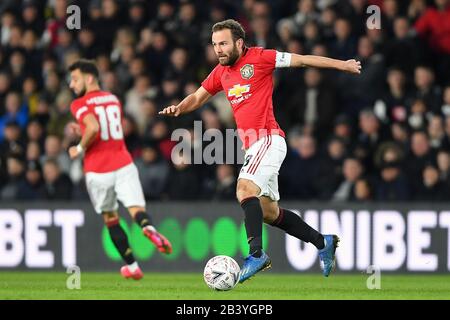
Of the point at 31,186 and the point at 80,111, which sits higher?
the point at 80,111

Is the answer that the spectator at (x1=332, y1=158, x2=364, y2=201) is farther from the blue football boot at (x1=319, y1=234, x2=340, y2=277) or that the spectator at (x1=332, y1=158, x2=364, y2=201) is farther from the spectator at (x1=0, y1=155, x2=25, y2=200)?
the spectator at (x1=0, y1=155, x2=25, y2=200)

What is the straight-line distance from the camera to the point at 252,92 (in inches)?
396

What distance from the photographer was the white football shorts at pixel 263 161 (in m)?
9.87

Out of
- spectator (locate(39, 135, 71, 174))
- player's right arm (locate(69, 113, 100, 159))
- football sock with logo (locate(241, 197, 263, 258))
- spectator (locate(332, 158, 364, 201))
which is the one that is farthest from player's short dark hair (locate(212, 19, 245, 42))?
spectator (locate(39, 135, 71, 174))

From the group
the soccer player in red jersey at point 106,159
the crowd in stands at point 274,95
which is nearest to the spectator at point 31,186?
the crowd in stands at point 274,95

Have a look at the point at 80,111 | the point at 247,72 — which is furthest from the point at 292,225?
the point at 80,111

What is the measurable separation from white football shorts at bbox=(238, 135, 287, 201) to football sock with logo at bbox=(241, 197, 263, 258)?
17cm

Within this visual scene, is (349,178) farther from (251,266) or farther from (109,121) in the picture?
(251,266)

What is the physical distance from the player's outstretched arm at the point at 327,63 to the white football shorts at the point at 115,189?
3.07m

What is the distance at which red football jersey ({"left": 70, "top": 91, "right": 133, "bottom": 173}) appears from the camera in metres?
12.2

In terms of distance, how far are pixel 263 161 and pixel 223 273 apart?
1.02m

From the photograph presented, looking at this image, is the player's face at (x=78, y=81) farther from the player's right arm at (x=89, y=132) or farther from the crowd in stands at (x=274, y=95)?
the crowd in stands at (x=274, y=95)

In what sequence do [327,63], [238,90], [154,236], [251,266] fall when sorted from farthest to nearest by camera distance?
[154,236] < [238,90] < [327,63] < [251,266]
